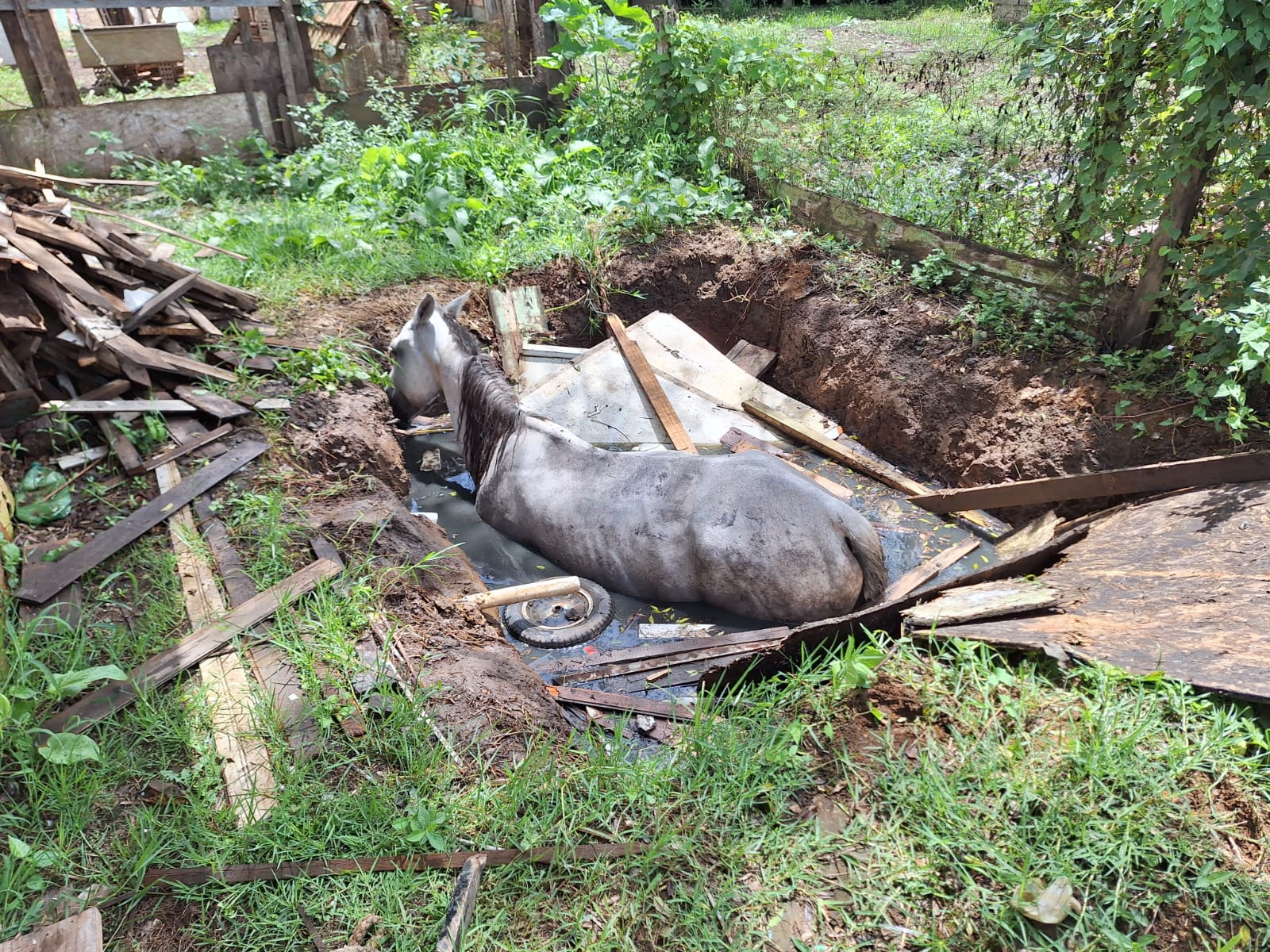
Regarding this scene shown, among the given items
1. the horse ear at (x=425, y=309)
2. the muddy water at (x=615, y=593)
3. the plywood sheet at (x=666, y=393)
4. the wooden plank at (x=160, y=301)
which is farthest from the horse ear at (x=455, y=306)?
the wooden plank at (x=160, y=301)

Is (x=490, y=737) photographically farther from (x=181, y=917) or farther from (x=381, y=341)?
(x=381, y=341)

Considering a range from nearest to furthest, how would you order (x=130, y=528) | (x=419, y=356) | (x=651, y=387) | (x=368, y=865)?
(x=368, y=865) → (x=130, y=528) → (x=419, y=356) → (x=651, y=387)

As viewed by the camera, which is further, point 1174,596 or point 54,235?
point 54,235

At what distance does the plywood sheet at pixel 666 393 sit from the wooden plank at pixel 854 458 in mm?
95

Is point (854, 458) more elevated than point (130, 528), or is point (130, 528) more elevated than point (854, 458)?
point (130, 528)

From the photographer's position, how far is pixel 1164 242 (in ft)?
16.2

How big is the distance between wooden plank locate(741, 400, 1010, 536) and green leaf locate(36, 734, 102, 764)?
17.4ft

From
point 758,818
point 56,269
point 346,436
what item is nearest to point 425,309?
point 346,436

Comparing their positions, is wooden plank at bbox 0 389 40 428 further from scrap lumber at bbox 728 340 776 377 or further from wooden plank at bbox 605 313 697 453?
scrap lumber at bbox 728 340 776 377

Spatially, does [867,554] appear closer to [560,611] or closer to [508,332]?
[560,611]

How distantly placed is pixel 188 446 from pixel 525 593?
2.40m

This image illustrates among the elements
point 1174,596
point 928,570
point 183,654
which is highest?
point 1174,596

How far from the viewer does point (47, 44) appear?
8148mm

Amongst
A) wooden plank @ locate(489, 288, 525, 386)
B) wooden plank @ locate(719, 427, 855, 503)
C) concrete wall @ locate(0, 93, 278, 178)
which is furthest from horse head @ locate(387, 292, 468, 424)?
concrete wall @ locate(0, 93, 278, 178)
